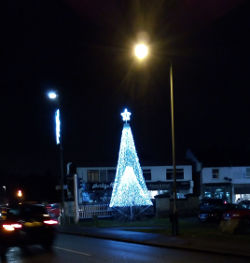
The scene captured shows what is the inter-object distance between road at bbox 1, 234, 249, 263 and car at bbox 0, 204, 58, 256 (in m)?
0.38

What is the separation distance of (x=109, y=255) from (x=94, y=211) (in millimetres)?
18836

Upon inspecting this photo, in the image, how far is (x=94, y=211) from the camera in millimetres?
33875

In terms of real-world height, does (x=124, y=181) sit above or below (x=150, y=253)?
above

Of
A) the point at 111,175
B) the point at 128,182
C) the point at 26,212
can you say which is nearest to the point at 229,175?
the point at 111,175

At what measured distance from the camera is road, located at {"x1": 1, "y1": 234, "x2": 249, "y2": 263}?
1392 cm

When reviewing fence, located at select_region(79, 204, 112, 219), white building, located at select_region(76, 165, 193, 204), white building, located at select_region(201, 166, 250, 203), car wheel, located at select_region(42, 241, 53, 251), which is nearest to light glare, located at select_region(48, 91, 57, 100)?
fence, located at select_region(79, 204, 112, 219)

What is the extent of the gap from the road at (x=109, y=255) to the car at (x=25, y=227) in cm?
38

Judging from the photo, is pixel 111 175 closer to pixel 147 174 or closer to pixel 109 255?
pixel 147 174

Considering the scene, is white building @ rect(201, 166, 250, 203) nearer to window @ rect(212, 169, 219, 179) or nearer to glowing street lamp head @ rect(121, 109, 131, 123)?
window @ rect(212, 169, 219, 179)

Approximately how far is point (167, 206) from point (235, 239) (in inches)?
610

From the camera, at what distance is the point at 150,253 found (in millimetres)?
15867

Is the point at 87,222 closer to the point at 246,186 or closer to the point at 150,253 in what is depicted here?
the point at 150,253

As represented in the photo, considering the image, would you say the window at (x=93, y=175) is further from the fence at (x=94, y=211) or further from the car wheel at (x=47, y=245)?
the car wheel at (x=47, y=245)

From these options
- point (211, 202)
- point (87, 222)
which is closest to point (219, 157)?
point (211, 202)
